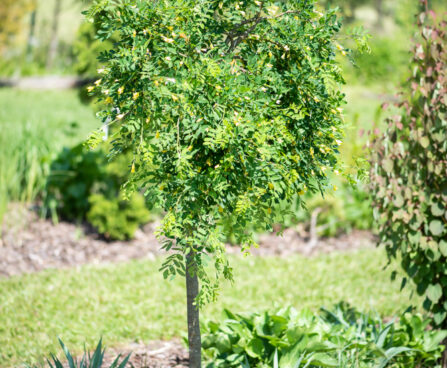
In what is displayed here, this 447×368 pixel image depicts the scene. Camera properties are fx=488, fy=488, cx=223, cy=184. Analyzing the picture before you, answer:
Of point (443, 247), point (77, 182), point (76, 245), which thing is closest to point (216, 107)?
point (443, 247)

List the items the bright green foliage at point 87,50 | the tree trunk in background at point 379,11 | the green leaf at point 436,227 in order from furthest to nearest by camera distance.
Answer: the tree trunk in background at point 379,11 < the bright green foliage at point 87,50 < the green leaf at point 436,227

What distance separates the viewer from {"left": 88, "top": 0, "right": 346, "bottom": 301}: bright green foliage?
6.33ft

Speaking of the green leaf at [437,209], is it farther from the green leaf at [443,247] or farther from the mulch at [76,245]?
the mulch at [76,245]

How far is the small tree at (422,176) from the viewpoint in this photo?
9.46 feet

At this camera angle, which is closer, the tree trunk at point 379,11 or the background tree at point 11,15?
the background tree at point 11,15

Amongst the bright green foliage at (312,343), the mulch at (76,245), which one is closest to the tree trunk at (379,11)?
the mulch at (76,245)

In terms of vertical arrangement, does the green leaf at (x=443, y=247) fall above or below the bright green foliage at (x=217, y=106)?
below

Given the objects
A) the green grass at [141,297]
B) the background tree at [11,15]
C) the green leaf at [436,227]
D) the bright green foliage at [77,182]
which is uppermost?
the background tree at [11,15]

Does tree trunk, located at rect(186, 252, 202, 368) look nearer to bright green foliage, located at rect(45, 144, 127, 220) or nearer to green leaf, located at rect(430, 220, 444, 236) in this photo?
green leaf, located at rect(430, 220, 444, 236)

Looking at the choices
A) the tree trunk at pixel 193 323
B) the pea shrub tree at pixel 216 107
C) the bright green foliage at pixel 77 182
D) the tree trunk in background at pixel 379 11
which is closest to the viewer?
the pea shrub tree at pixel 216 107

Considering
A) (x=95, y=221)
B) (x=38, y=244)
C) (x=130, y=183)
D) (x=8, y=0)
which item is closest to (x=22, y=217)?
(x=38, y=244)

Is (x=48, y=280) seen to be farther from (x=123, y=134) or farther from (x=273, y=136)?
(x=273, y=136)

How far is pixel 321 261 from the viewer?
5141 mm

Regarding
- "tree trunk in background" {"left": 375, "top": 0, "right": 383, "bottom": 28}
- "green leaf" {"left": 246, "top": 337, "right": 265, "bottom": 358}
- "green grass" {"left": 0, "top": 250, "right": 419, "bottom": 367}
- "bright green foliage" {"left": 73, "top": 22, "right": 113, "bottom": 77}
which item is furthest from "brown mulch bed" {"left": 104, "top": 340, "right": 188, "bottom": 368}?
"tree trunk in background" {"left": 375, "top": 0, "right": 383, "bottom": 28}
